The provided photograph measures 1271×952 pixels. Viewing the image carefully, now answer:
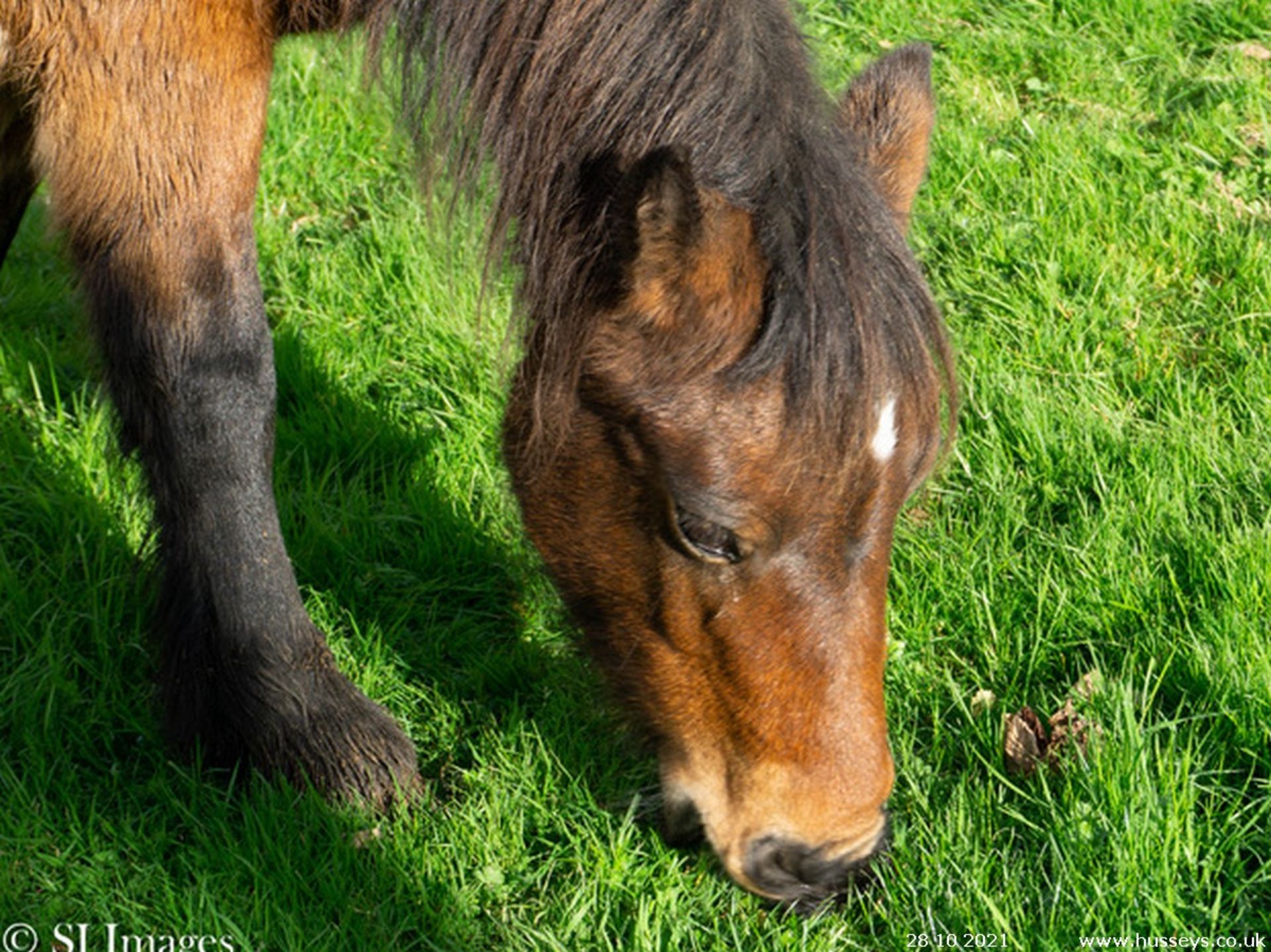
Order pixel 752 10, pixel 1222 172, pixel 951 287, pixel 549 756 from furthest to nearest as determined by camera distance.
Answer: pixel 1222 172
pixel 951 287
pixel 549 756
pixel 752 10

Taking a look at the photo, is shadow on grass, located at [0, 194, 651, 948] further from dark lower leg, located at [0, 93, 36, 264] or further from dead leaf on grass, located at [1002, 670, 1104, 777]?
dead leaf on grass, located at [1002, 670, 1104, 777]

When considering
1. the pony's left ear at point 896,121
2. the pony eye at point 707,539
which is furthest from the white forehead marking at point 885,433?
the pony's left ear at point 896,121

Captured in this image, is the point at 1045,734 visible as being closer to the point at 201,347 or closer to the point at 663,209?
the point at 663,209

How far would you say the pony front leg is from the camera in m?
2.78

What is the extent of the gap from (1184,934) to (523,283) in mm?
1693

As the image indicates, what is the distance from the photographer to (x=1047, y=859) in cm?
289

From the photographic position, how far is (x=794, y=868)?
2.67 m

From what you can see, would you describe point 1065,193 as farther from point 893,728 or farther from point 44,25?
point 44,25

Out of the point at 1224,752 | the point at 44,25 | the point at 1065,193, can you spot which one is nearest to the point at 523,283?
the point at 44,25

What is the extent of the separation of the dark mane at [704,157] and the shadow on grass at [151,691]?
0.87m

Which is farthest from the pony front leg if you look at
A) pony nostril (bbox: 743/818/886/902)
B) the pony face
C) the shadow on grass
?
pony nostril (bbox: 743/818/886/902)

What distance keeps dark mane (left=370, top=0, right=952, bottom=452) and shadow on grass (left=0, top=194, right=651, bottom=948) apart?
2.86 ft

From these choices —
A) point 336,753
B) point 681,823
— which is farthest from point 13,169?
point 681,823

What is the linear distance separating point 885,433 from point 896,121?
81 centimetres
